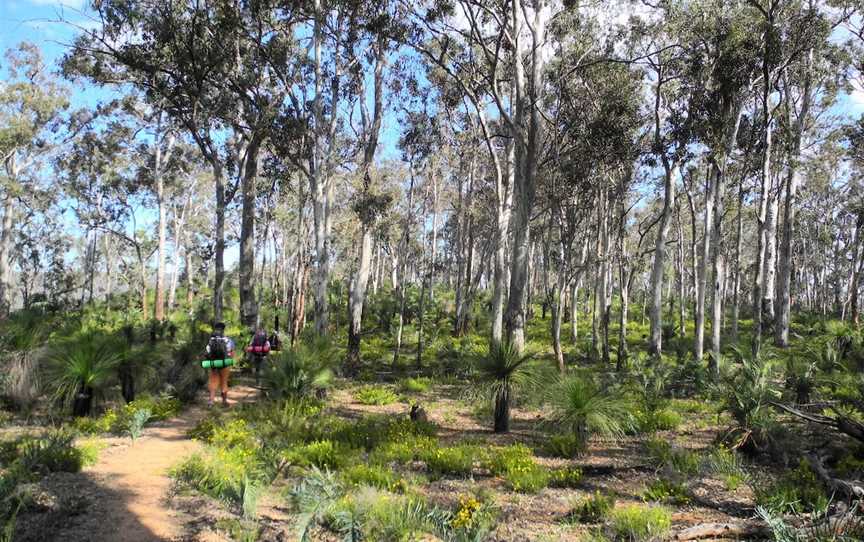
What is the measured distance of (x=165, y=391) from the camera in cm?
1099

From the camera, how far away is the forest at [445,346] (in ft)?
19.3

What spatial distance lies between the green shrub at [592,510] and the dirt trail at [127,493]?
4015 mm

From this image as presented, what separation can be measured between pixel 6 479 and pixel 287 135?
1279cm

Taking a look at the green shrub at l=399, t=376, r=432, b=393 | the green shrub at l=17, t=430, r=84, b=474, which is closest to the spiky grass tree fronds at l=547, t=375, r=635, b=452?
the green shrub at l=399, t=376, r=432, b=393

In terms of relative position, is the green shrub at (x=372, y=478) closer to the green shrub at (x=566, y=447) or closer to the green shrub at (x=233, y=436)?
the green shrub at (x=233, y=436)

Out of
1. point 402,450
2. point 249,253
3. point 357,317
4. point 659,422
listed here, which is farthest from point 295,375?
point 249,253

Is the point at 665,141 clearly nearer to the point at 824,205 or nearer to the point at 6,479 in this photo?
the point at 6,479

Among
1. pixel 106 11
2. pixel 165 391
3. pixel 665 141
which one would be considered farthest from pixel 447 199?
pixel 165 391

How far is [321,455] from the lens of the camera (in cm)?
772

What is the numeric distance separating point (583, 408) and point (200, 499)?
5270mm

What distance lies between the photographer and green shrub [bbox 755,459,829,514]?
5.52m

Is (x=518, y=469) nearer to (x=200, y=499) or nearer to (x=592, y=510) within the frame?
(x=592, y=510)

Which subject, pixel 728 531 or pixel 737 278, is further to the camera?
pixel 737 278

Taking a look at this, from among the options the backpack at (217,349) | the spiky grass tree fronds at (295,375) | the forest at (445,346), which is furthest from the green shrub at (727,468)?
the backpack at (217,349)
